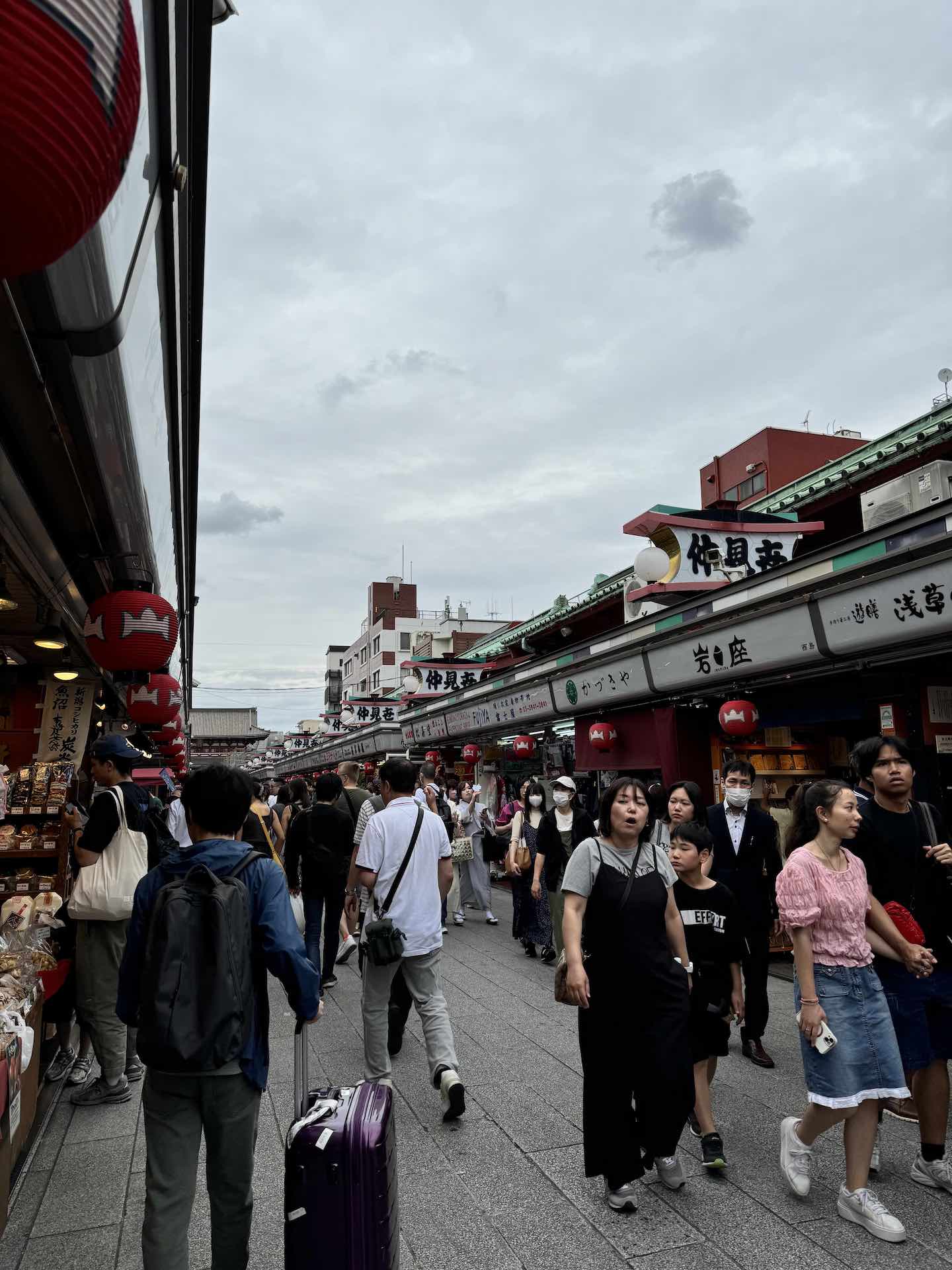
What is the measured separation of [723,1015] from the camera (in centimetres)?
413

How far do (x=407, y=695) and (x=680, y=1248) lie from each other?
19266mm

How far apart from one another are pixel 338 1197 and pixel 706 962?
231 centimetres

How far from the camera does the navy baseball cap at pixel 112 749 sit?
5.25 meters

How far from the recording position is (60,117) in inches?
47.8

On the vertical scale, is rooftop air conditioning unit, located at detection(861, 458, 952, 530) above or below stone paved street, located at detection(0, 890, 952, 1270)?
above

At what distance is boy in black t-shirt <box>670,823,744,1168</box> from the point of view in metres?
4.00

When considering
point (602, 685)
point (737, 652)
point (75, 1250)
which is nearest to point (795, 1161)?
point (75, 1250)

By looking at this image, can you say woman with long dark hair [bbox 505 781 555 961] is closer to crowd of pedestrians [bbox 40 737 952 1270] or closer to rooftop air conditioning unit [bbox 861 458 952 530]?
crowd of pedestrians [bbox 40 737 952 1270]

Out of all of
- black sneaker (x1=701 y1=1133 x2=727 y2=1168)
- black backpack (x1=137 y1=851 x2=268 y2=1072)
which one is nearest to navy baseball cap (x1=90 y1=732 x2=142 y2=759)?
black backpack (x1=137 y1=851 x2=268 y2=1072)

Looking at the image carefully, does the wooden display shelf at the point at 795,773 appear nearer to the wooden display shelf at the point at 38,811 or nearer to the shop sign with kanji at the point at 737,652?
the shop sign with kanji at the point at 737,652

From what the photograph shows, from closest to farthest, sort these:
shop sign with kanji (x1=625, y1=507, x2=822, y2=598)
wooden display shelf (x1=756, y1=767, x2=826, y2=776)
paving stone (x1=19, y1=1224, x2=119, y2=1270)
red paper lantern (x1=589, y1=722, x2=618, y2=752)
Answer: paving stone (x1=19, y1=1224, x2=119, y2=1270), shop sign with kanji (x1=625, y1=507, x2=822, y2=598), wooden display shelf (x1=756, y1=767, x2=826, y2=776), red paper lantern (x1=589, y1=722, x2=618, y2=752)

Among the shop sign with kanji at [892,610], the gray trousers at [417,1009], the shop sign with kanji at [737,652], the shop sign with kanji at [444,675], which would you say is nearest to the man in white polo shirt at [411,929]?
the gray trousers at [417,1009]

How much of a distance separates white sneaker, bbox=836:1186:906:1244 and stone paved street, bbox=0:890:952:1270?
0.04 meters

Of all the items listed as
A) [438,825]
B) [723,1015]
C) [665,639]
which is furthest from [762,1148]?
[665,639]
